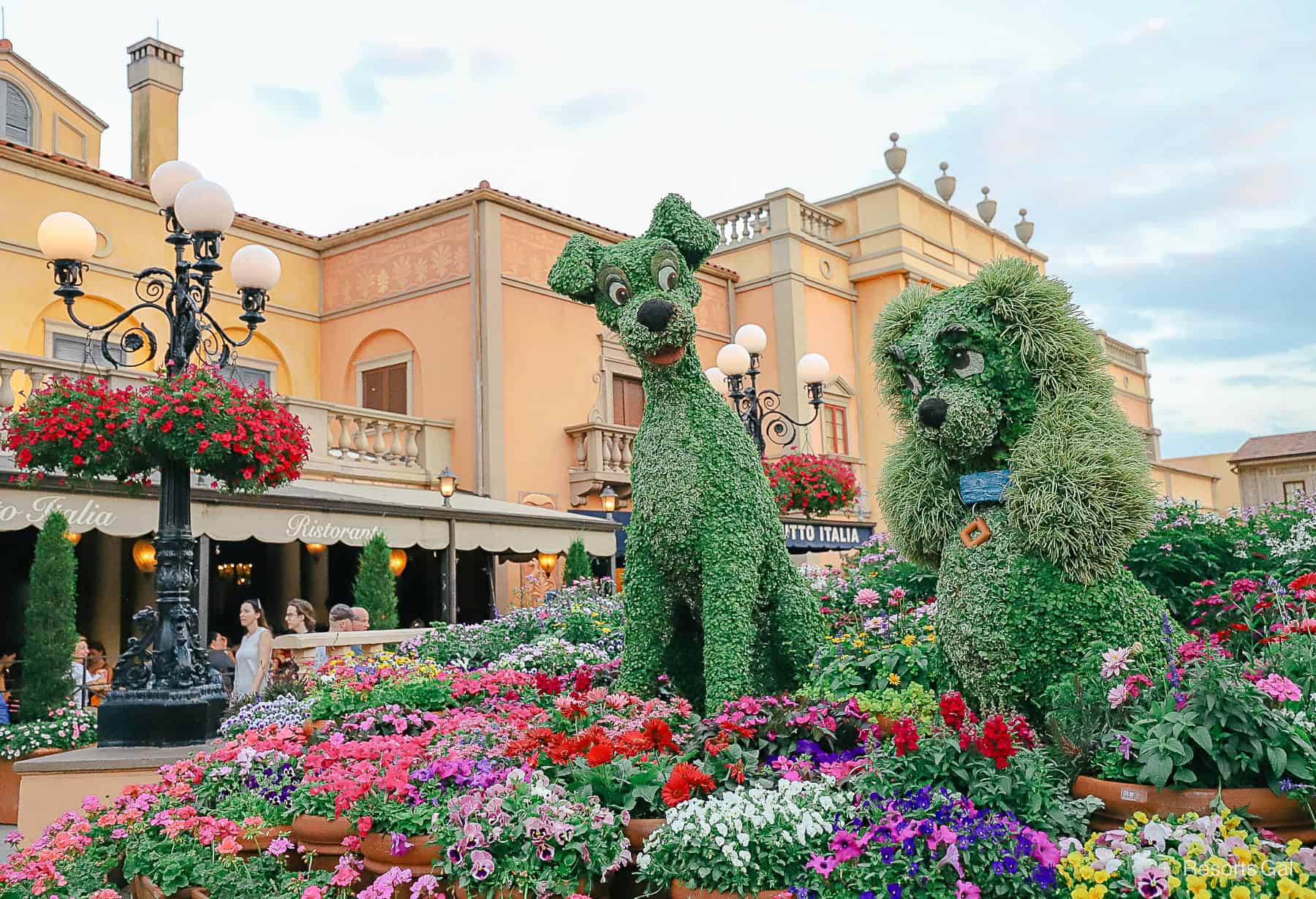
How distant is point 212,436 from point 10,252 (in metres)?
9.31

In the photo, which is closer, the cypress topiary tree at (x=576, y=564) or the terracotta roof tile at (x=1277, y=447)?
the cypress topiary tree at (x=576, y=564)

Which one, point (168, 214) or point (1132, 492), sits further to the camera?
point (168, 214)

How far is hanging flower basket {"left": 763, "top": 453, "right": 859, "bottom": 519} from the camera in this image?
9781 mm

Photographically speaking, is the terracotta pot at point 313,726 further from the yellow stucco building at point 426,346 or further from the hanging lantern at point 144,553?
the hanging lantern at point 144,553

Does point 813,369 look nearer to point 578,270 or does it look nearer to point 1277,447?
point 578,270

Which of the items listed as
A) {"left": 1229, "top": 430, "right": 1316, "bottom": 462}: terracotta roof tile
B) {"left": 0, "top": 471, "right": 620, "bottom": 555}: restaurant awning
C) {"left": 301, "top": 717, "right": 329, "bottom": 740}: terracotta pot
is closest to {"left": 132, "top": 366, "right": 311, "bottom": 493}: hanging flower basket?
{"left": 0, "top": 471, "right": 620, "bottom": 555}: restaurant awning

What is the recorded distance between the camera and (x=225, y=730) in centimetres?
609

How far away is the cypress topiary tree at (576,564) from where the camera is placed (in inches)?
521

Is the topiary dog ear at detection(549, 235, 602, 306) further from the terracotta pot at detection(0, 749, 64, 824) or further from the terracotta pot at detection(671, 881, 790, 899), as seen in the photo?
the terracotta pot at detection(0, 749, 64, 824)

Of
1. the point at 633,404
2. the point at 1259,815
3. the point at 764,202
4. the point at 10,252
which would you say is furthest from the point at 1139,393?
the point at 1259,815

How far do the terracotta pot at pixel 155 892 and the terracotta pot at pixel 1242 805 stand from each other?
10.0 ft

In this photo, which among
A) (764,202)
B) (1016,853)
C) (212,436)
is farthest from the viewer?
(764,202)

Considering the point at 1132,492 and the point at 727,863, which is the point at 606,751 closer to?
the point at 727,863

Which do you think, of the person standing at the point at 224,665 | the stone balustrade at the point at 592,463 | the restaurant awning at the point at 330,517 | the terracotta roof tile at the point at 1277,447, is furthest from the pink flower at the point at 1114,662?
the terracotta roof tile at the point at 1277,447
